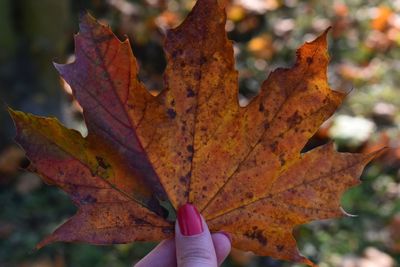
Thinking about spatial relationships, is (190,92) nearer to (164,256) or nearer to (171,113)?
(171,113)

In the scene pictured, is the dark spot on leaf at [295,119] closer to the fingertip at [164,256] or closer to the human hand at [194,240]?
the human hand at [194,240]

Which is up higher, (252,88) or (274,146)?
(274,146)

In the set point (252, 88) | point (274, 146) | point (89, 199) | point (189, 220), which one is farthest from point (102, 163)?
point (252, 88)

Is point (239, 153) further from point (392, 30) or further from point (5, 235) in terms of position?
point (392, 30)

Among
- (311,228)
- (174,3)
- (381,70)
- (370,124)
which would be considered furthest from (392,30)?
(311,228)

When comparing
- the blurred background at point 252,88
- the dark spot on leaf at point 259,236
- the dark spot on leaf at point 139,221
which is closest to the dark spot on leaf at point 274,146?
the dark spot on leaf at point 259,236

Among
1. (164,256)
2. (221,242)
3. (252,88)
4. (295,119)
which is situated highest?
(295,119)

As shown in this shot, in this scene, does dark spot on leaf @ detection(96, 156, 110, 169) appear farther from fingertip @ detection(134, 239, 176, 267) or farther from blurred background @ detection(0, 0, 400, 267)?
blurred background @ detection(0, 0, 400, 267)

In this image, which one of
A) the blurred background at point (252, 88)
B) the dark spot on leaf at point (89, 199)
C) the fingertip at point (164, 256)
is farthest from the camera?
the blurred background at point (252, 88)
